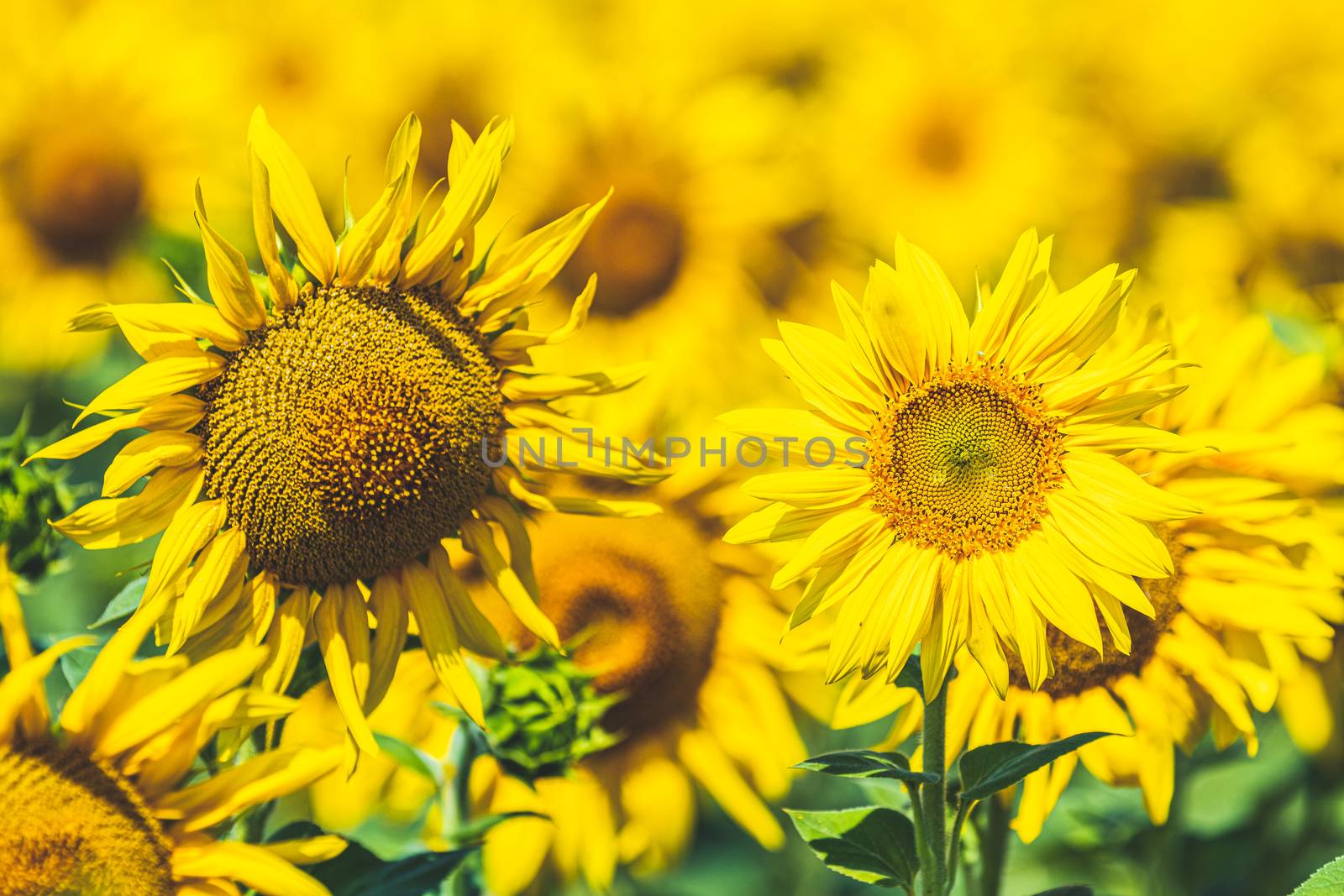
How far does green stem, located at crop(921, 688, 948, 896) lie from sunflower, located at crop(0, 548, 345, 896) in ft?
1.80

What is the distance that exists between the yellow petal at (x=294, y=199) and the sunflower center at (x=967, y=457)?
A: 587 millimetres

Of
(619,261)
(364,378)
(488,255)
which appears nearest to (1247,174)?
(619,261)

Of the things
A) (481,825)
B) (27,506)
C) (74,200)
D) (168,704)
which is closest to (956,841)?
(481,825)

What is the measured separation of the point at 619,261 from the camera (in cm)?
257

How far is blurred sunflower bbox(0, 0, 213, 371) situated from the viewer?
2.54m

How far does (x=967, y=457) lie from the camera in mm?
1251

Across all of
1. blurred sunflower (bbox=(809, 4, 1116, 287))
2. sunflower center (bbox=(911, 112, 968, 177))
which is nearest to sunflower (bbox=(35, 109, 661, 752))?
blurred sunflower (bbox=(809, 4, 1116, 287))

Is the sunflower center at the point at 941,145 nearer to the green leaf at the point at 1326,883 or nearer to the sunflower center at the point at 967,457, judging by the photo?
the sunflower center at the point at 967,457

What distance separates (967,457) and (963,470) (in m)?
0.02

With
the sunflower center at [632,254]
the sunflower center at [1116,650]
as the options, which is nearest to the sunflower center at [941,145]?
the sunflower center at [632,254]

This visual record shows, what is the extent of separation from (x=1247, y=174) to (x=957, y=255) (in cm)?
58

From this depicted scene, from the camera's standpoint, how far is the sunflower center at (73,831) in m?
1.16

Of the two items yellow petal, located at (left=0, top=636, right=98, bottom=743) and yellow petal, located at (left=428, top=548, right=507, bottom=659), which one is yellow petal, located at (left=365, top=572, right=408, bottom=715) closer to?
yellow petal, located at (left=428, top=548, right=507, bottom=659)

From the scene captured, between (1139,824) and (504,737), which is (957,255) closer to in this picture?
(1139,824)
